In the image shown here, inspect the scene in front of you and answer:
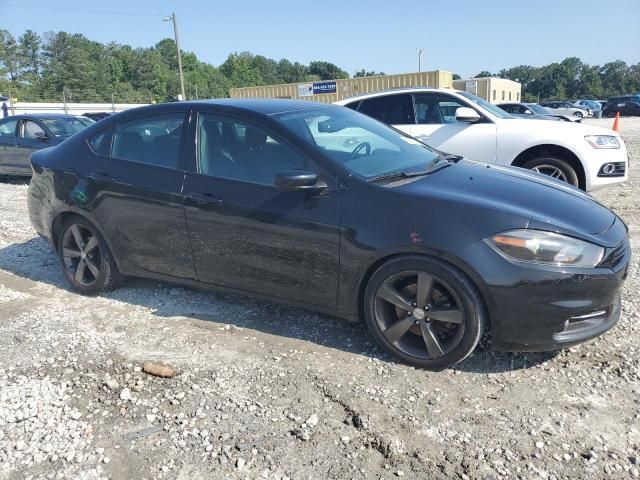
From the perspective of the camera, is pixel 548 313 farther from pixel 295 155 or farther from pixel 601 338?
pixel 295 155

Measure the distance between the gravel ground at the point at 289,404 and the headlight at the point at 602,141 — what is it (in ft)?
9.93

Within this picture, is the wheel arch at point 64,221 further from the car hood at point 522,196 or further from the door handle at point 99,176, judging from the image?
the car hood at point 522,196

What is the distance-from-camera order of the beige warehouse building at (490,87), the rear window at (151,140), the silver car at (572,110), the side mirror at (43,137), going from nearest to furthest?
the rear window at (151,140)
the side mirror at (43,137)
the silver car at (572,110)
the beige warehouse building at (490,87)

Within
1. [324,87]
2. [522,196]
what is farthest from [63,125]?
[324,87]

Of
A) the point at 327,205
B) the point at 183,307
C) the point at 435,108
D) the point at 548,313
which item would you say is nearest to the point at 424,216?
the point at 327,205

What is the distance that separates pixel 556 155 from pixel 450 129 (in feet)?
4.59

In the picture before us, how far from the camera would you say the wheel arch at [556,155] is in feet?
21.0

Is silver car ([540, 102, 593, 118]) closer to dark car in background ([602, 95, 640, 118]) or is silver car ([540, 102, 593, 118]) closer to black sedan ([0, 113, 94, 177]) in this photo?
dark car in background ([602, 95, 640, 118])

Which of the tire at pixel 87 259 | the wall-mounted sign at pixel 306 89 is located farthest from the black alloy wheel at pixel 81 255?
the wall-mounted sign at pixel 306 89

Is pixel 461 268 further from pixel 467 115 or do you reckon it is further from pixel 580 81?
pixel 580 81

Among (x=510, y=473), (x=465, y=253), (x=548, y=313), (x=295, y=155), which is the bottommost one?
(x=510, y=473)

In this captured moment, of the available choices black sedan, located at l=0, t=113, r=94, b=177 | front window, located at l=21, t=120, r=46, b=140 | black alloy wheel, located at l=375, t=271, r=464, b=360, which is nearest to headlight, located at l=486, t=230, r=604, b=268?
black alloy wheel, located at l=375, t=271, r=464, b=360

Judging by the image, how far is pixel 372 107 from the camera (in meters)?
7.45

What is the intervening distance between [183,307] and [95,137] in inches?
64.1
